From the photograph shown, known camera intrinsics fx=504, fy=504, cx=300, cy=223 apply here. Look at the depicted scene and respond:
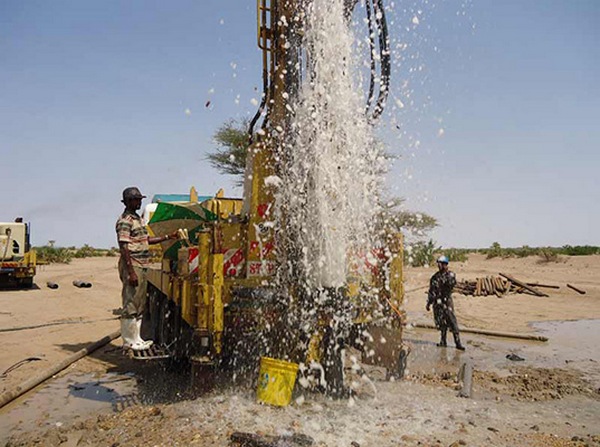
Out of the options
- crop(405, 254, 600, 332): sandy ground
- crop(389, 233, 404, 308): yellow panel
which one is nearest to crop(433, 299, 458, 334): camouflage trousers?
crop(405, 254, 600, 332): sandy ground

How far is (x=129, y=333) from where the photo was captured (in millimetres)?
5762

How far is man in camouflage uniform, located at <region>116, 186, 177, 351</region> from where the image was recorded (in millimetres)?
5570

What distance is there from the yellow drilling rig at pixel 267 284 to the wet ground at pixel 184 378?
1.74 ft

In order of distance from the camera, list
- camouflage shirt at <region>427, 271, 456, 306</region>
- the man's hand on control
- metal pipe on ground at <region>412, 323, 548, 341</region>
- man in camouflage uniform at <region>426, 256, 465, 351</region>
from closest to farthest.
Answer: the man's hand on control < man in camouflage uniform at <region>426, 256, 465, 351</region> < camouflage shirt at <region>427, 271, 456, 306</region> < metal pipe on ground at <region>412, 323, 548, 341</region>

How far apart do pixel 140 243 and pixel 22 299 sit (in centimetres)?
1090

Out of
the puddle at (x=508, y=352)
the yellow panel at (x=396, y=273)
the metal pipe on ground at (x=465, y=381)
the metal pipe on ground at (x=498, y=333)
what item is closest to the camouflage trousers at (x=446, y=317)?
the puddle at (x=508, y=352)

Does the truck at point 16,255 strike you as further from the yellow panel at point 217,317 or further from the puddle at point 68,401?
the yellow panel at point 217,317

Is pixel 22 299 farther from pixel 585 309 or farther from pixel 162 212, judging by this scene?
pixel 585 309

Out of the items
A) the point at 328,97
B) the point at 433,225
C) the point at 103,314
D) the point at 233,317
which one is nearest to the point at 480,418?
the point at 233,317

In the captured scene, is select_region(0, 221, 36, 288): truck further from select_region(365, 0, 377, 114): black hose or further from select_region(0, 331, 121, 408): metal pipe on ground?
select_region(365, 0, 377, 114): black hose

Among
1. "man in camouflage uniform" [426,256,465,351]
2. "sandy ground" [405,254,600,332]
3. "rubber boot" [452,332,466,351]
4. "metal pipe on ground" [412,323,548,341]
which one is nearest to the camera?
"rubber boot" [452,332,466,351]

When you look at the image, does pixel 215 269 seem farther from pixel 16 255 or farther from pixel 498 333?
pixel 16 255

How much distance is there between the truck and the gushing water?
48.7 ft

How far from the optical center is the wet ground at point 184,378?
5113 mm
